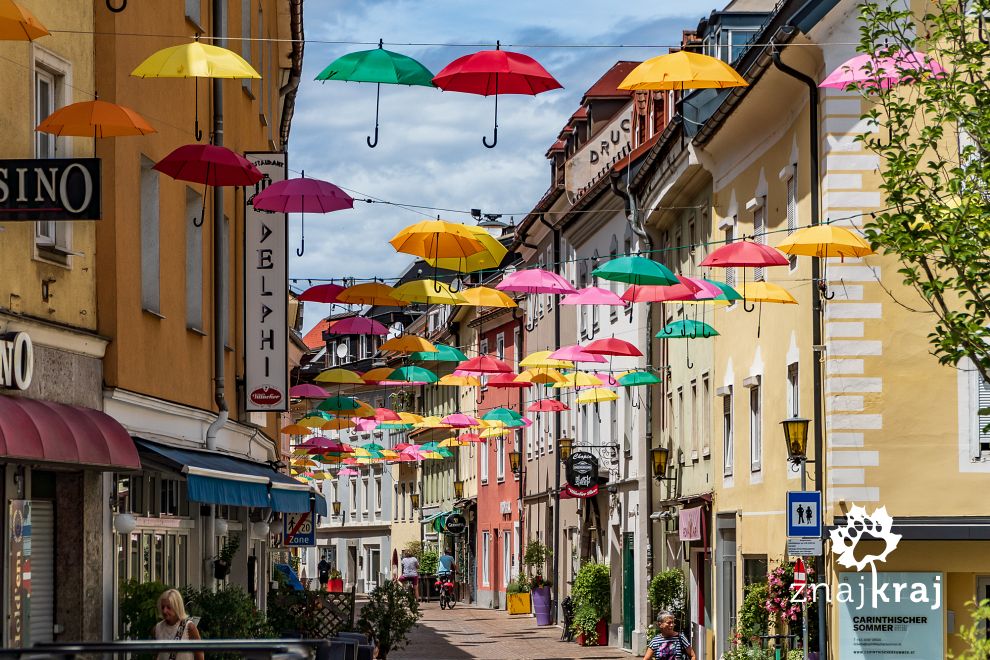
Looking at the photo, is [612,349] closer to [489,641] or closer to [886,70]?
[489,641]

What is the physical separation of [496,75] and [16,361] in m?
5.47

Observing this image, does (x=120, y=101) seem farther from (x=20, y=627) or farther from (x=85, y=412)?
(x=20, y=627)

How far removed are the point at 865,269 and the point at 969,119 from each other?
1024 cm

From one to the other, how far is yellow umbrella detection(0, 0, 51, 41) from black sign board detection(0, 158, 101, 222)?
111 cm

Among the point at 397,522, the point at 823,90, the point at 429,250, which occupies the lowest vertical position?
the point at 397,522

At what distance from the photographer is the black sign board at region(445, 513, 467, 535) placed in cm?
7388

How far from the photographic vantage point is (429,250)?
77.5ft

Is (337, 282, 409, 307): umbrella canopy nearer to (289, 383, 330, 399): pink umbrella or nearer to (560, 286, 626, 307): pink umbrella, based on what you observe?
(560, 286, 626, 307): pink umbrella

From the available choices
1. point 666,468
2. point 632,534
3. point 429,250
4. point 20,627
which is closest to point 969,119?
point 20,627

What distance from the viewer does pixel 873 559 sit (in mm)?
24094

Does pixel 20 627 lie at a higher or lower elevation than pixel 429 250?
lower

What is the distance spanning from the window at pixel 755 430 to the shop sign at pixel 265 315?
9021 millimetres

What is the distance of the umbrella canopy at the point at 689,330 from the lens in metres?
30.1

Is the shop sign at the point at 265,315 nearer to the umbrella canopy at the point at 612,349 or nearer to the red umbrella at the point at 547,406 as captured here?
the umbrella canopy at the point at 612,349
